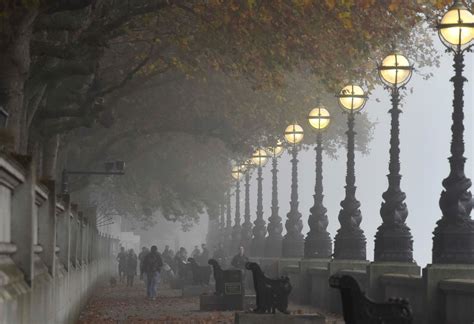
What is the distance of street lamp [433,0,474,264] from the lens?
65.2ft

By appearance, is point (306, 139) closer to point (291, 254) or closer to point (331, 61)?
point (291, 254)

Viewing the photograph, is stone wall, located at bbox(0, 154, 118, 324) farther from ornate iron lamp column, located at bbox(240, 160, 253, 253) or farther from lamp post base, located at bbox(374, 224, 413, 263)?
ornate iron lamp column, located at bbox(240, 160, 253, 253)

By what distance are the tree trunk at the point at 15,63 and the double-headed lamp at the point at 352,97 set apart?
33.3 feet

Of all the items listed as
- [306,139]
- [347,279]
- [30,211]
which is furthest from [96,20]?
[306,139]

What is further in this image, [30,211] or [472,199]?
[472,199]

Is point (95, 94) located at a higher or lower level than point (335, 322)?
higher

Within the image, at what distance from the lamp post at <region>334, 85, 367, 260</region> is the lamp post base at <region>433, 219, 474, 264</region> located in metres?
10.0

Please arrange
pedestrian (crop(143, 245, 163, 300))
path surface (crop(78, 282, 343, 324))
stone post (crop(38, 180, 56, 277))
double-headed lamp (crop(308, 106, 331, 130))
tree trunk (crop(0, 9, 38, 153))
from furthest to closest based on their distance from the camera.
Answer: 1. pedestrian (crop(143, 245, 163, 300))
2. double-headed lamp (crop(308, 106, 331, 130))
3. path surface (crop(78, 282, 343, 324))
4. tree trunk (crop(0, 9, 38, 153))
5. stone post (crop(38, 180, 56, 277))

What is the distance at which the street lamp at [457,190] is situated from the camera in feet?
65.2

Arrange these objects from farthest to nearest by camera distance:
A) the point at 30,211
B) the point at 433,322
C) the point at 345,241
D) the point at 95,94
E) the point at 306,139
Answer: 1. the point at 306,139
2. the point at 345,241
3. the point at 95,94
4. the point at 433,322
5. the point at 30,211

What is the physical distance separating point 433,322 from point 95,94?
11.9 meters

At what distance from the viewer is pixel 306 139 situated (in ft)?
214

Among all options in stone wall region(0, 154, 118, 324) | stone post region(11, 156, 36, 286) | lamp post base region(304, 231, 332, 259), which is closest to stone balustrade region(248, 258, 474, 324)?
lamp post base region(304, 231, 332, 259)

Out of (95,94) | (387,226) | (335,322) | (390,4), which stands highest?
(390,4)
